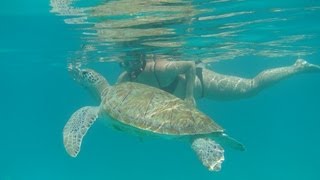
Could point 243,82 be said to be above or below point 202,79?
below

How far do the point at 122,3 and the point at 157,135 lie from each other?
14.4ft

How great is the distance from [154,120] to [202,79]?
236 inches

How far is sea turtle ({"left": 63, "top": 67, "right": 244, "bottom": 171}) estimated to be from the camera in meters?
8.34

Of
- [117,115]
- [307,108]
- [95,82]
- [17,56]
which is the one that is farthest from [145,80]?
[307,108]

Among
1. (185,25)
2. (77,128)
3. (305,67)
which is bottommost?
(305,67)

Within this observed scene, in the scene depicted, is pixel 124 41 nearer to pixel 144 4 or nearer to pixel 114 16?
pixel 114 16

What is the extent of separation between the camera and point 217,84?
15.1 metres

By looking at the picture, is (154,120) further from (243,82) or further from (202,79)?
(243,82)

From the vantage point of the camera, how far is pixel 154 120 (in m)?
9.12

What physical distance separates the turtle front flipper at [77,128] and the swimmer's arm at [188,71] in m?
2.57

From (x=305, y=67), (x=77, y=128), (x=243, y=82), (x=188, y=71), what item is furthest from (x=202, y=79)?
(x=77, y=128)

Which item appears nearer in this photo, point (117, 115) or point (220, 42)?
point (117, 115)

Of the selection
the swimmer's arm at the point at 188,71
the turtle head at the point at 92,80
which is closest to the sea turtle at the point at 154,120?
the turtle head at the point at 92,80

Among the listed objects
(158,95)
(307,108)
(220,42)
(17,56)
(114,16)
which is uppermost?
(114,16)
